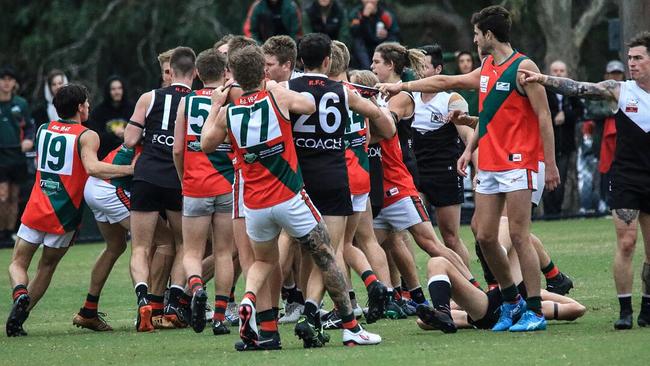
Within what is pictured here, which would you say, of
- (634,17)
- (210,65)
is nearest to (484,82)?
(210,65)

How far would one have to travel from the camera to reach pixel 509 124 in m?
10.8

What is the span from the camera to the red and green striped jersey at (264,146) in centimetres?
995

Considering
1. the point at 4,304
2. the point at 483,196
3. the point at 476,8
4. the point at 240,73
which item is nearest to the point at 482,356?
the point at 483,196

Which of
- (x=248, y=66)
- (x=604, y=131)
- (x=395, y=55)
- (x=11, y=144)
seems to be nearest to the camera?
(x=248, y=66)

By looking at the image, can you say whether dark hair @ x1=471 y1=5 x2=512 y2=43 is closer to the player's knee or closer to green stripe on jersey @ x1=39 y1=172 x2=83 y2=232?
the player's knee

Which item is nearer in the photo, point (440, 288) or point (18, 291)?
point (440, 288)

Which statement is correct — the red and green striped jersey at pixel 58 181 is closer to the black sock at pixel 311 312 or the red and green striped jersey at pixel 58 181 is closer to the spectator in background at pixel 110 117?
the black sock at pixel 311 312

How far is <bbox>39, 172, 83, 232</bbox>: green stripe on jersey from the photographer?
40.2ft

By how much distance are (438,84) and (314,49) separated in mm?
1394

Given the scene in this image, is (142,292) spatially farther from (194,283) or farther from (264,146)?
(264,146)

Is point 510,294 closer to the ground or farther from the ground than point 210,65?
closer to the ground

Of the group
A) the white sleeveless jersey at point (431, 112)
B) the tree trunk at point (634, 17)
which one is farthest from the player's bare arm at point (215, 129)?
the tree trunk at point (634, 17)

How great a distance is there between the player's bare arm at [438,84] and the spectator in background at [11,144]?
1052 centimetres

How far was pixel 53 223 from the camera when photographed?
40.1ft
